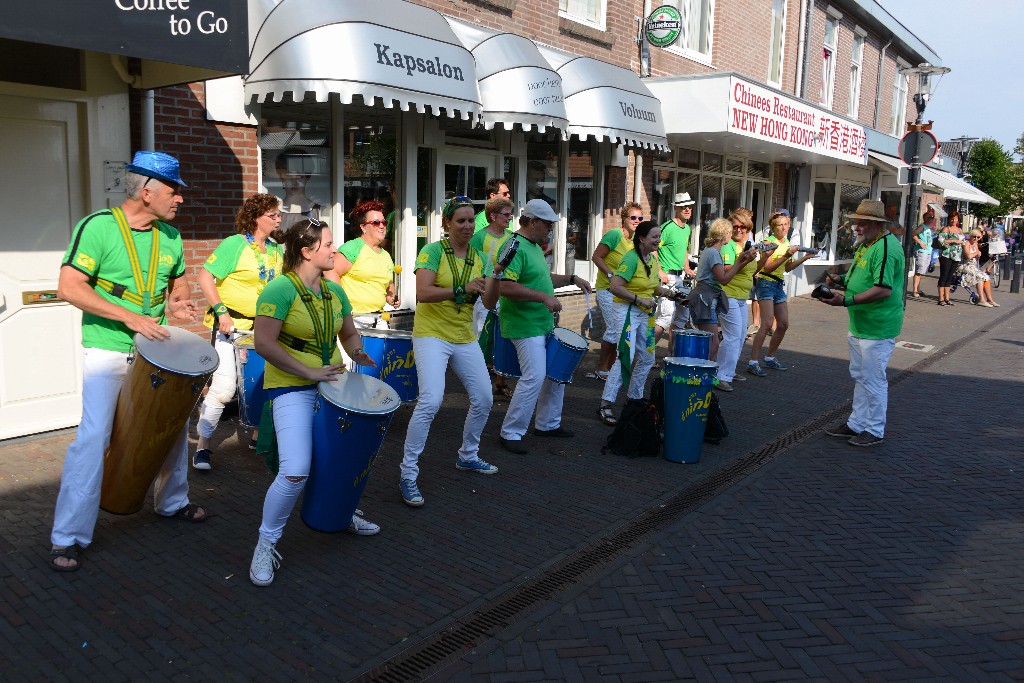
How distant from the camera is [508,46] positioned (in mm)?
8922

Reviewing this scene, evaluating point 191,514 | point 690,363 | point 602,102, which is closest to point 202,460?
point 191,514

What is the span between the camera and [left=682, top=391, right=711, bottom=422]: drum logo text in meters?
6.23

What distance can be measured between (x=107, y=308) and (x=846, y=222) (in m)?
21.0

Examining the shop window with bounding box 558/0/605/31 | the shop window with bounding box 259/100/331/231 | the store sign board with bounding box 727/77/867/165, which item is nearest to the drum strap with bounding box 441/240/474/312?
the shop window with bounding box 259/100/331/231

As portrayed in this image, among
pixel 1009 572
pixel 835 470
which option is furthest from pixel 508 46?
pixel 1009 572

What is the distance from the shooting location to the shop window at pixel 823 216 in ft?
66.4

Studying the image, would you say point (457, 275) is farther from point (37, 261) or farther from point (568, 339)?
point (37, 261)

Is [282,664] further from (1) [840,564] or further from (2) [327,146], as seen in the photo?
(2) [327,146]

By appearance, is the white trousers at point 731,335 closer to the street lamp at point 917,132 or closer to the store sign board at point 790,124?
the store sign board at point 790,124

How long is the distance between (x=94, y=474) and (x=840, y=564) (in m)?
4.00

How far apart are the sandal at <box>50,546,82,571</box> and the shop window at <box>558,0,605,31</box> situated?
9328 mm

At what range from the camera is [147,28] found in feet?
16.4

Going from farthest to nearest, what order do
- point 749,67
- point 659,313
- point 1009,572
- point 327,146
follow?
1. point 749,67
2. point 659,313
3. point 327,146
4. point 1009,572

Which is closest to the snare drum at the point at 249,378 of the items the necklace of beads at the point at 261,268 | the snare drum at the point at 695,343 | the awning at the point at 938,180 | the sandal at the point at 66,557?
the necklace of beads at the point at 261,268
